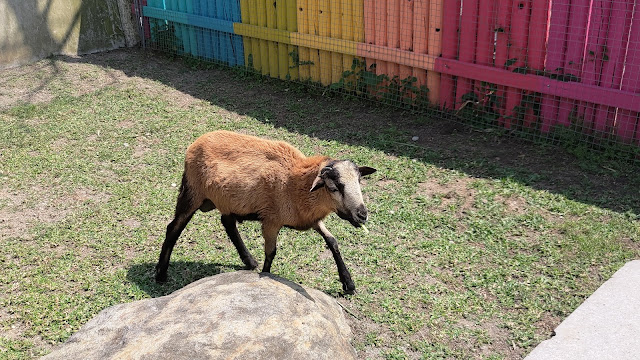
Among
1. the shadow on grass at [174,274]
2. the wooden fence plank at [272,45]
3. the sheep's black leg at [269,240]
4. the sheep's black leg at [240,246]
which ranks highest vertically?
the wooden fence plank at [272,45]

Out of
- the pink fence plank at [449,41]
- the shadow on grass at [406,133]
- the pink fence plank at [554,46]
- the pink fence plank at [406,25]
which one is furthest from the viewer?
the pink fence plank at [406,25]

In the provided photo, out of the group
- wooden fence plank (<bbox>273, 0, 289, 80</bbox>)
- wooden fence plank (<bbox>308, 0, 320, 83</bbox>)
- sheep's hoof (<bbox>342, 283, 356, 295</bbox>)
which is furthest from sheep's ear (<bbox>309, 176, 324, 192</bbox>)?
wooden fence plank (<bbox>273, 0, 289, 80</bbox>)

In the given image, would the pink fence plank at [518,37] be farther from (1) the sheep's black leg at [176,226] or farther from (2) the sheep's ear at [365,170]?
(1) the sheep's black leg at [176,226]

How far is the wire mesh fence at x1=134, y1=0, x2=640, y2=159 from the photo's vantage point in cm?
686

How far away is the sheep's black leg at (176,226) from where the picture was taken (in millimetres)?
5230

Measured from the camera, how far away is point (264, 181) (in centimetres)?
480

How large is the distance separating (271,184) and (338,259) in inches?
31.6

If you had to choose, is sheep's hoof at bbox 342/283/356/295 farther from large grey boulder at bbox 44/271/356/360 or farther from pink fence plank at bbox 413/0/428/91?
pink fence plank at bbox 413/0/428/91

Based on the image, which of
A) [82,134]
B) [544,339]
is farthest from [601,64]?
[82,134]

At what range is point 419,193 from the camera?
21.5 ft

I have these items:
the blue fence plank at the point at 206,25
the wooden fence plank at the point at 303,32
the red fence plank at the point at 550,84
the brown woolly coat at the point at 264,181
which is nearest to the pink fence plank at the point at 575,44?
the red fence plank at the point at 550,84

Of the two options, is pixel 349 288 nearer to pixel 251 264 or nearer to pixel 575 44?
pixel 251 264

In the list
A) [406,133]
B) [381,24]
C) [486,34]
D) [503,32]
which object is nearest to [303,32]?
[381,24]

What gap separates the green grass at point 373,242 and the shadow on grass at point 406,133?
0.14 ft
